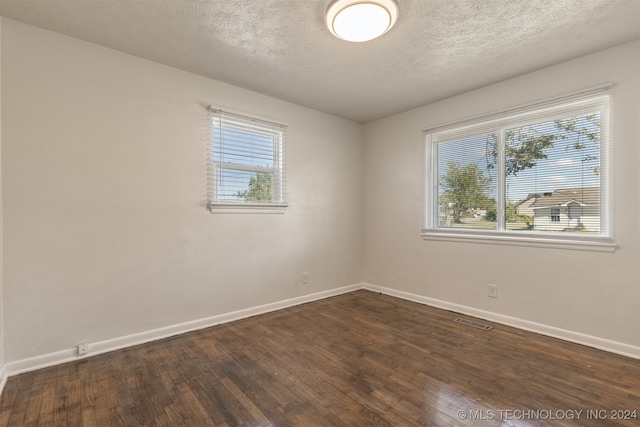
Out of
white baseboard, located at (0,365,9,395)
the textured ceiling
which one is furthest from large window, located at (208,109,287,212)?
white baseboard, located at (0,365,9,395)

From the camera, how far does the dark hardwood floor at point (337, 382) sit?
5.63ft

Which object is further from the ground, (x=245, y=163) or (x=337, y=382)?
(x=245, y=163)

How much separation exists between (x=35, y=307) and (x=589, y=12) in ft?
14.4

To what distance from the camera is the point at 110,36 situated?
2359 mm

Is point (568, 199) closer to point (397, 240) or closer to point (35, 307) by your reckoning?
point (397, 240)

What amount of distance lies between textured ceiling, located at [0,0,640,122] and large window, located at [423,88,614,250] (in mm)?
502

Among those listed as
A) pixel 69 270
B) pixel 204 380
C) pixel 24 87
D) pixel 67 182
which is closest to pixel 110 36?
pixel 24 87

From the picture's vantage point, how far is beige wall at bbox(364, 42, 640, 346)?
96.6 inches

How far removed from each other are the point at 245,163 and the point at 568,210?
319 centimetres

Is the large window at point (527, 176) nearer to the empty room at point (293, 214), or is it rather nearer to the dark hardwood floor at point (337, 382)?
the empty room at point (293, 214)

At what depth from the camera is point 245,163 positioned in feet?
11.0

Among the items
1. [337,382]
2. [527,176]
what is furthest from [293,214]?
[527,176]

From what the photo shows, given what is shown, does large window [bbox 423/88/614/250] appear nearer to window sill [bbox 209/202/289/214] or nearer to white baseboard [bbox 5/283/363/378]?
window sill [bbox 209/202/289/214]

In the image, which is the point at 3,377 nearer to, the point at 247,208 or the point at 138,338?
the point at 138,338
